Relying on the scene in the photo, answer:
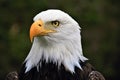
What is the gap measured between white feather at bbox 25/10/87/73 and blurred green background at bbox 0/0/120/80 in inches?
205

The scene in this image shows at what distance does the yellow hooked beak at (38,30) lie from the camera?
7239mm

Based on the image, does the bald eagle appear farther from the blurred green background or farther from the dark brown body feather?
the blurred green background

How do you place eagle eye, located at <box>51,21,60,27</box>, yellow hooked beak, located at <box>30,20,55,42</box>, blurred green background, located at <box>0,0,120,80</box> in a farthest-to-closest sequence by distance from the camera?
blurred green background, located at <box>0,0,120,80</box> < eagle eye, located at <box>51,21,60,27</box> < yellow hooked beak, located at <box>30,20,55,42</box>

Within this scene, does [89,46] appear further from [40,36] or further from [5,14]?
[40,36]

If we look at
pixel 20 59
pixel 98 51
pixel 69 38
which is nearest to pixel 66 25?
pixel 69 38

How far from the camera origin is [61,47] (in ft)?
24.8

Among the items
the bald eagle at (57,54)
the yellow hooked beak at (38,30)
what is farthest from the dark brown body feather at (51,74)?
the yellow hooked beak at (38,30)

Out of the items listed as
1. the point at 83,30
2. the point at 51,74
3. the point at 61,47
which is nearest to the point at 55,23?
the point at 61,47

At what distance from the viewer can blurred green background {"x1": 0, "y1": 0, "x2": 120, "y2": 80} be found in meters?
13.1

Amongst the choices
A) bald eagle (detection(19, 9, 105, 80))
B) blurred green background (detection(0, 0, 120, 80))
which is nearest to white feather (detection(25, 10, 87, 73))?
bald eagle (detection(19, 9, 105, 80))

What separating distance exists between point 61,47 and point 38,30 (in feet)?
1.37

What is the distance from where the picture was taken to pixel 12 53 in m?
13.0

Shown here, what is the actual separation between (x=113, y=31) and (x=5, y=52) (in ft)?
8.42

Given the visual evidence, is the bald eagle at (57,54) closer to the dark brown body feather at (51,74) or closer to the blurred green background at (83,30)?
the dark brown body feather at (51,74)
